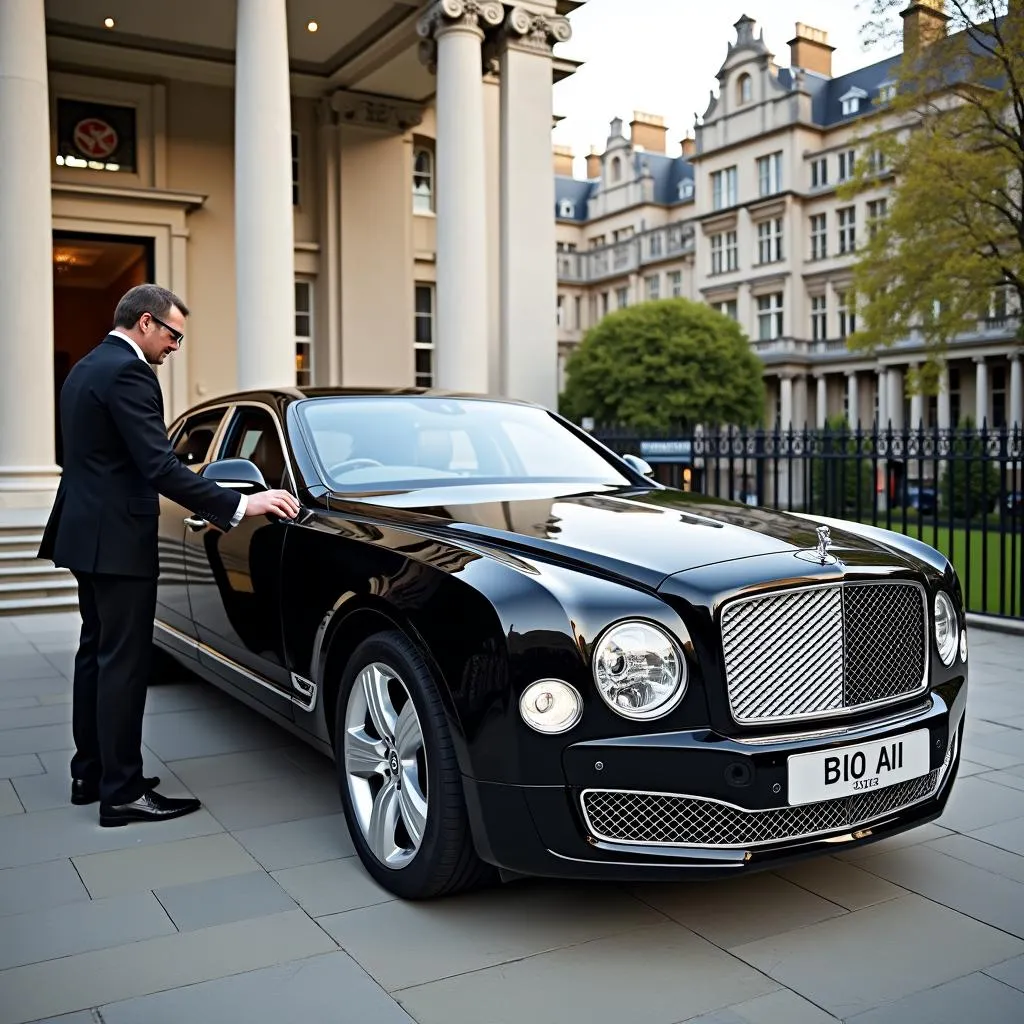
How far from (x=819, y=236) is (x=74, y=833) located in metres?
63.5

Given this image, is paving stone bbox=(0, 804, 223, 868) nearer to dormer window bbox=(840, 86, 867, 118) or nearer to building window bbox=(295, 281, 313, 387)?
building window bbox=(295, 281, 313, 387)

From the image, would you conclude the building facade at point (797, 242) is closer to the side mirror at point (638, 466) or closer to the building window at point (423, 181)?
the building window at point (423, 181)

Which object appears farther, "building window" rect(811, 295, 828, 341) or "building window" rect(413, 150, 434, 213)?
"building window" rect(811, 295, 828, 341)

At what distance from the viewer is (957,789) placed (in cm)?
481

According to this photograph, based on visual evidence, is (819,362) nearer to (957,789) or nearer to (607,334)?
(607,334)

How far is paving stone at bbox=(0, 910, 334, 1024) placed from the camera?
2.91m

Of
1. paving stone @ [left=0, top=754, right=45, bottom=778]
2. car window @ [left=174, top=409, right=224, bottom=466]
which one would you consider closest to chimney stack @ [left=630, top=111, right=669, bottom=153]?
car window @ [left=174, top=409, right=224, bottom=466]

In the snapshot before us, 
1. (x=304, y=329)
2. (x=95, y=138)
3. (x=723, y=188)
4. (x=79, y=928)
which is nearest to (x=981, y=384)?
(x=723, y=188)

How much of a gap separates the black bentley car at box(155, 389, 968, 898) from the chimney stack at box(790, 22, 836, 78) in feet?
227

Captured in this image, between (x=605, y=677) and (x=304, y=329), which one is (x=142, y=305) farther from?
(x=304, y=329)

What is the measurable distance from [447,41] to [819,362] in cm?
5307

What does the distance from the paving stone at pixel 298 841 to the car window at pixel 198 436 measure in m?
2.16

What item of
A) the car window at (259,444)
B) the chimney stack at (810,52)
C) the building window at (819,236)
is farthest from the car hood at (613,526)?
the chimney stack at (810,52)

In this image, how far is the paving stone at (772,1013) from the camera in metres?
2.78
